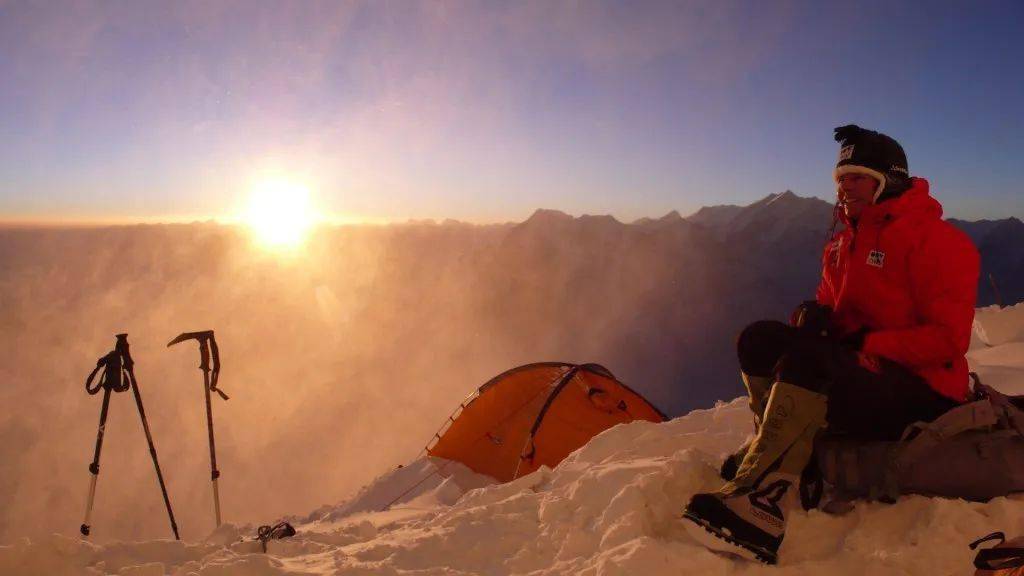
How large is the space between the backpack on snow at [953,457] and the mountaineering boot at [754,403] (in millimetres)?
492

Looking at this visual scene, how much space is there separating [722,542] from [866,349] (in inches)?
51.1

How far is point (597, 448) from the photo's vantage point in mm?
4992

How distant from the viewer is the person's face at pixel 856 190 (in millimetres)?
2967

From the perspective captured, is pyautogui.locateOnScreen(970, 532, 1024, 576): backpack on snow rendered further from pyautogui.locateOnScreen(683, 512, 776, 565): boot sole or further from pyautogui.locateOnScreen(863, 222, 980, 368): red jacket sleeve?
pyautogui.locateOnScreen(863, 222, 980, 368): red jacket sleeve

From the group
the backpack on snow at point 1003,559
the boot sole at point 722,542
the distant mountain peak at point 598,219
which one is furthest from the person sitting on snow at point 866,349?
the distant mountain peak at point 598,219

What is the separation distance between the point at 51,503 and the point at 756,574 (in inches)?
1713

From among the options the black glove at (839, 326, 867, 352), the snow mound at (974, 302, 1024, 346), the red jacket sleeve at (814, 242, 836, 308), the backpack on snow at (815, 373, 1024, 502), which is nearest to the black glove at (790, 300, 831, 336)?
the black glove at (839, 326, 867, 352)

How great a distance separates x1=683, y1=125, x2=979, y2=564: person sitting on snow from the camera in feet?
8.55

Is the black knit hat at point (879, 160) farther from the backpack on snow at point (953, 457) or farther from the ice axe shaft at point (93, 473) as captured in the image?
the ice axe shaft at point (93, 473)

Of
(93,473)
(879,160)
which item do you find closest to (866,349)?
(879,160)

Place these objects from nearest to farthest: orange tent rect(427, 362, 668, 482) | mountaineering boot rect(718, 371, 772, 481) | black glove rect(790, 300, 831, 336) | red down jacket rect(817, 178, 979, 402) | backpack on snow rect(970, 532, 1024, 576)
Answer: backpack on snow rect(970, 532, 1024, 576) < red down jacket rect(817, 178, 979, 402) < black glove rect(790, 300, 831, 336) < mountaineering boot rect(718, 371, 772, 481) < orange tent rect(427, 362, 668, 482)

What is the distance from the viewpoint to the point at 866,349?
2826 millimetres

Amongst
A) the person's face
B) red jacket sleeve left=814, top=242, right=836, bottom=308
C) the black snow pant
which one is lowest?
the black snow pant

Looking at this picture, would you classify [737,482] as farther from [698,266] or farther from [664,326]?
[698,266]
